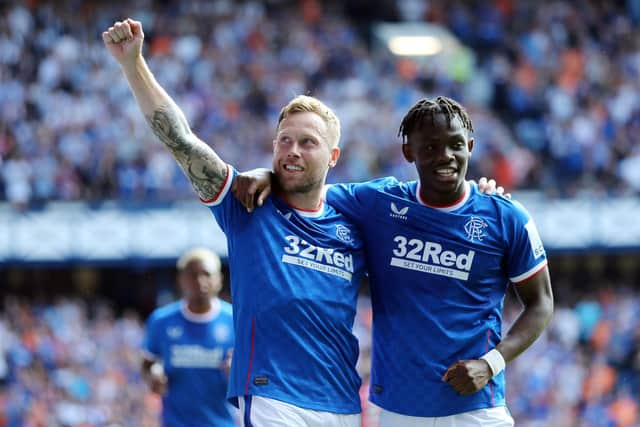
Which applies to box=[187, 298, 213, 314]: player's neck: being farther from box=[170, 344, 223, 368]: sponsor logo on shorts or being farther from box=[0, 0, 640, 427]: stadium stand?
box=[0, 0, 640, 427]: stadium stand

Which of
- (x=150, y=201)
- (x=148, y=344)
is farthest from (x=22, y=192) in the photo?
(x=148, y=344)

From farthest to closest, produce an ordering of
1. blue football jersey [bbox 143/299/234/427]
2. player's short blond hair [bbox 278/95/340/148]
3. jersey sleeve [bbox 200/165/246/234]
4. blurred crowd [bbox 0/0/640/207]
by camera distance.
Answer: blurred crowd [bbox 0/0/640/207], blue football jersey [bbox 143/299/234/427], player's short blond hair [bbox 278/95/340/148], jersey sleeve [bbox 200/165/246/234]

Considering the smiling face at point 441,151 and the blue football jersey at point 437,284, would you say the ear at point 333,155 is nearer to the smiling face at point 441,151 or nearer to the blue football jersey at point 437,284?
the blue football jersey at point 437,284

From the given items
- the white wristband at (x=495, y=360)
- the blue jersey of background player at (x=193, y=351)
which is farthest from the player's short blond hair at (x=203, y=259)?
the white wristband at (x=495, y=360)

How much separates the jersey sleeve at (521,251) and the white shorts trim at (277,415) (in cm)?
109

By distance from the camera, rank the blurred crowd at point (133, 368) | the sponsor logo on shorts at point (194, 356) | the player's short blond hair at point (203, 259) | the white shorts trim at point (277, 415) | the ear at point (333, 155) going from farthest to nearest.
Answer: the blurred crowd at point (133, 368) < the player's short blond hair at point (203, 259) < the sponsor logo on shorts at point (194, 356) < the ear at point (333, 155) < the white shorts trim at point (277, 415)

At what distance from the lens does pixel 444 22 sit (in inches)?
932

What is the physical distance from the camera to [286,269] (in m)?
4.76

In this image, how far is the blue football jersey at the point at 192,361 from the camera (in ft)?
26.3

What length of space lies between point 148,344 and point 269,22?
43.8 ft

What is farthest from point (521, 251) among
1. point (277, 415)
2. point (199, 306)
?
point (199, 306)

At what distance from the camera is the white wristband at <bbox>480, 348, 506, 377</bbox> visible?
16.0 ft

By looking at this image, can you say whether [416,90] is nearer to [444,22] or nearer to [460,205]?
[444,22]

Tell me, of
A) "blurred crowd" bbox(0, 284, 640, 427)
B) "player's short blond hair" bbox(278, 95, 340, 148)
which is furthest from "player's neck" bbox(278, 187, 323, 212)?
"blurred crowd" bbox(0, 284, 640, 427)
